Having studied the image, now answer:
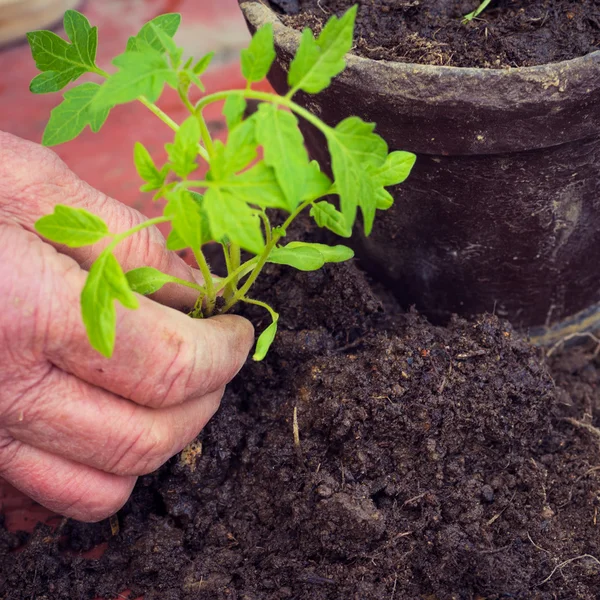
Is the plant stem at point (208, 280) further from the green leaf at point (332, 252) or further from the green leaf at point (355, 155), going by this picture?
the green leaf at point (355, 155)

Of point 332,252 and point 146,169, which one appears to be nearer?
point 146,169

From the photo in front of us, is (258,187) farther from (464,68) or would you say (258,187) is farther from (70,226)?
(464,68)

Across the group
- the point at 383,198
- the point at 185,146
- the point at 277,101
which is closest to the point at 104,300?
the point at 185,146

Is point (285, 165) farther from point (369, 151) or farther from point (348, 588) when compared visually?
point (348, 588)

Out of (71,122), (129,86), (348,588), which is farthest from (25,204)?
(348,588)

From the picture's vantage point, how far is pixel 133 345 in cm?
104

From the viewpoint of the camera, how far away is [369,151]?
910mm

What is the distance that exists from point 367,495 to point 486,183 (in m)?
0.63

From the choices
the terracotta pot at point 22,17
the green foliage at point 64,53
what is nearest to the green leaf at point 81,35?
the green foliage at point 64,53

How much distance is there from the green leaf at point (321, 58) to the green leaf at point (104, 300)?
33cm

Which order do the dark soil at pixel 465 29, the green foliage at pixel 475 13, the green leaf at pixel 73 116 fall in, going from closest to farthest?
1. the green leaf at pixel 73 116
2. the dark soil at pixel 465 29
3. the green foliage at pixel 475 13

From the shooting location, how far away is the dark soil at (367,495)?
1205mm

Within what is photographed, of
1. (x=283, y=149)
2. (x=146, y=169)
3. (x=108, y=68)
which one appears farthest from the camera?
(x=108, y=68)

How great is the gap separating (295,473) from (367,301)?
403mm
